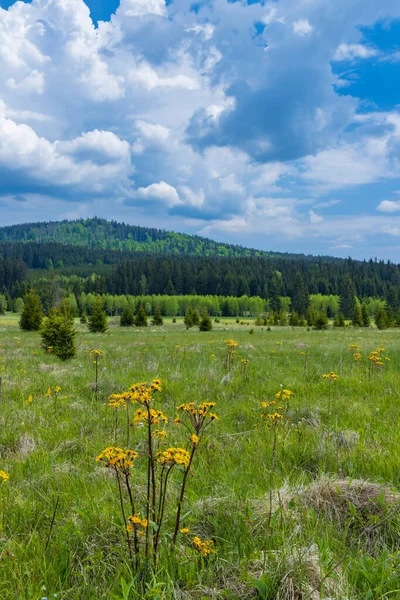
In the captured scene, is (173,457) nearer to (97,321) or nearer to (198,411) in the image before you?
(198,411)

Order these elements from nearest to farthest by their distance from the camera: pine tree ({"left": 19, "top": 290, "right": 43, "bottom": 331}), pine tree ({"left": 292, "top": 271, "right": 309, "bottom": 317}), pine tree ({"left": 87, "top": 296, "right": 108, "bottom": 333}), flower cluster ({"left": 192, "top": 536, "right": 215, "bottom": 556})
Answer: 1. flower cluster ({"left": 192, "top": 536, "right": 215, "bottom": 556})
2. pine tree ({"left": 19, "top": 290, "right": 43, "bottom": 331})
3. pine tree ({"left": 87, "top": 296, "right": 108, "bottom": 333})
4. pine tree ({"left": 292, "top": 271, "right": 309, "bottom": 317})

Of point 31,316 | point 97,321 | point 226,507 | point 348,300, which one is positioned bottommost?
point 97,321

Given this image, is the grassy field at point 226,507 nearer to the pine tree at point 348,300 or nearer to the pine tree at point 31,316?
the pine tree at point 31,316

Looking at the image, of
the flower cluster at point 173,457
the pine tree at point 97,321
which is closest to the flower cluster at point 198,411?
the flower cluster at point 173,457

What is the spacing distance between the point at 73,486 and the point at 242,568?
1.90m

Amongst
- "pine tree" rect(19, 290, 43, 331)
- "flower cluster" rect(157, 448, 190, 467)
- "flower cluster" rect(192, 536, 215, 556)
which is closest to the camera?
"flower cluster" rect(157, 448, 190, 467)

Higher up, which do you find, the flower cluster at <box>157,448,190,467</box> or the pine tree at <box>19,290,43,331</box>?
the flower cluster at <box>157,448,190,467</box>

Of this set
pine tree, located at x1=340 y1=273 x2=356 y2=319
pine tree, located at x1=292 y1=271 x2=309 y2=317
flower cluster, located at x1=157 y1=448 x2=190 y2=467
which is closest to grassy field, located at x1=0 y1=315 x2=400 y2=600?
flower cluster, located at x1=157 y1=448 x2=190 y2=467

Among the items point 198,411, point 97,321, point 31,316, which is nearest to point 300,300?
point 97,321

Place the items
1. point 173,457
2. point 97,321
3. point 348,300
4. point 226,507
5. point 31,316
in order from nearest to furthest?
point 173,457 < point 226,507 < point 31,316 < point 97,321 < point 348,300

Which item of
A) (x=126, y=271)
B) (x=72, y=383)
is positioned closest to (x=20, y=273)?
A: (x=126, y=271)

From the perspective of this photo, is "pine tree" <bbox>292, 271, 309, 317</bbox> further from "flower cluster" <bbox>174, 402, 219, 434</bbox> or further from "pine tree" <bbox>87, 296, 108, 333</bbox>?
"flower cluster" <bbox>174, 402, 219, 434</bbox>

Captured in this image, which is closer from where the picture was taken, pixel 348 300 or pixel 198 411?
pixel 198 411

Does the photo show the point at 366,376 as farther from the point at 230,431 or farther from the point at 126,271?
the point at 126,271
